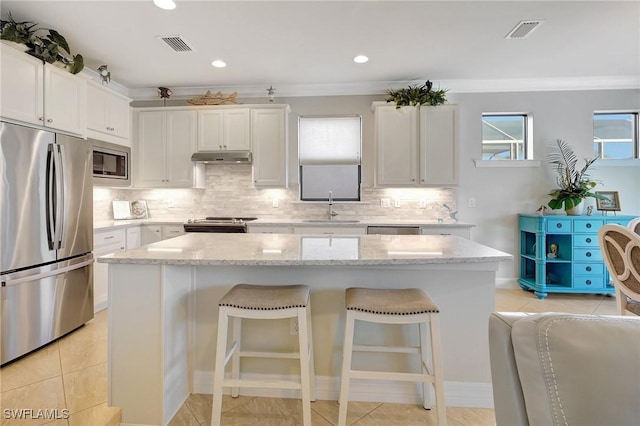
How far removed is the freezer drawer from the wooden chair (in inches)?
156

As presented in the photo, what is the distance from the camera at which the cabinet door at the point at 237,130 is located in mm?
3863

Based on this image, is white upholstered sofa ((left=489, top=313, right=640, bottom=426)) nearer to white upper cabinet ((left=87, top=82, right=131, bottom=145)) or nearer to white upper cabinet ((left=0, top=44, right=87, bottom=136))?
white upper cabinet ((left=0, top=44, right=87, bottom=136))

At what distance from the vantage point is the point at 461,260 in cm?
148

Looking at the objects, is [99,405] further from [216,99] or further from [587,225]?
[587,225]

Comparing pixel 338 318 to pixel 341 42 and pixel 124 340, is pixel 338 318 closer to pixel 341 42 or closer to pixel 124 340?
pixel 124 340

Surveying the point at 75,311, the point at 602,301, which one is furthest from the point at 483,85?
the point at 75,311

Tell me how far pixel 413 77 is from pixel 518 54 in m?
1.09

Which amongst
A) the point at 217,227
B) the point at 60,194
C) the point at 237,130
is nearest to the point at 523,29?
the point at 237,130

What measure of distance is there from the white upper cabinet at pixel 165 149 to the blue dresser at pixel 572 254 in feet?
14.2

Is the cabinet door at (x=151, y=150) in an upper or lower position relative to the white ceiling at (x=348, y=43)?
lower

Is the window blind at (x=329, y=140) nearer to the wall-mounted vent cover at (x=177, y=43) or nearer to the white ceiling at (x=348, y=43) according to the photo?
the white ceiling at (x=348, y=43)

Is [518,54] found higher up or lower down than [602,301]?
higher up

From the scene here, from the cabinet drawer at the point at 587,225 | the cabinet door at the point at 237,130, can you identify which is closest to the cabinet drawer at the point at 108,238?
the cabinet door at the point at 237,130

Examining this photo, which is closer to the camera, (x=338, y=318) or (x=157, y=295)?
(x=157, y=295)
